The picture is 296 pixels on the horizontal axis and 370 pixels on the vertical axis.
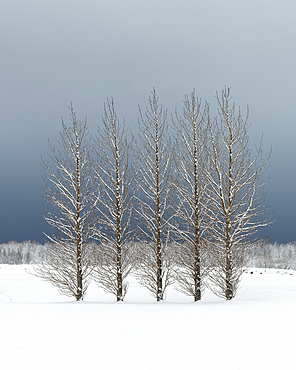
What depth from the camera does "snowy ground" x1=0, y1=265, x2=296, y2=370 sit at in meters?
4.77

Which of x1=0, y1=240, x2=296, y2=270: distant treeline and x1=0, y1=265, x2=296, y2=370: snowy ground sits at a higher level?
x1=0, y1=265, x2=296, y2=370: snowy ground

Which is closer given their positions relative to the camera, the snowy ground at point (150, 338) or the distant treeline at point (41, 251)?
the snowy ground at point (150, 338)

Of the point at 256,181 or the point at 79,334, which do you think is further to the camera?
the point at 256,181

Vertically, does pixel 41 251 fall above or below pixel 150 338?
below

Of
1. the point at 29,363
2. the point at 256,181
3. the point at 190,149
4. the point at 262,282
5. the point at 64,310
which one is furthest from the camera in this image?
the point at 262,282

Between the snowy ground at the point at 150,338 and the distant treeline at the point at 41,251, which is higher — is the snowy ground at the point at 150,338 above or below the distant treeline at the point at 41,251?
above

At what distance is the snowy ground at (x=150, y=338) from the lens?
15.6ft

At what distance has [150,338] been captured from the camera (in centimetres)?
612

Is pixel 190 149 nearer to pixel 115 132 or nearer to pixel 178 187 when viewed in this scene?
pixel 178 187

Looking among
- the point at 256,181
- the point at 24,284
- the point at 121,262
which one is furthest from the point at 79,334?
the point at 24,284

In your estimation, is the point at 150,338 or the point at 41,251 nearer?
the point at 150,338

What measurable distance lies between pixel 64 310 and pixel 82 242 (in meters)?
4.06

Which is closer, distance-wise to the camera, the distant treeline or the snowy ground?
the snowy ground

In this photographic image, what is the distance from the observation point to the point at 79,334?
639 centimetres
